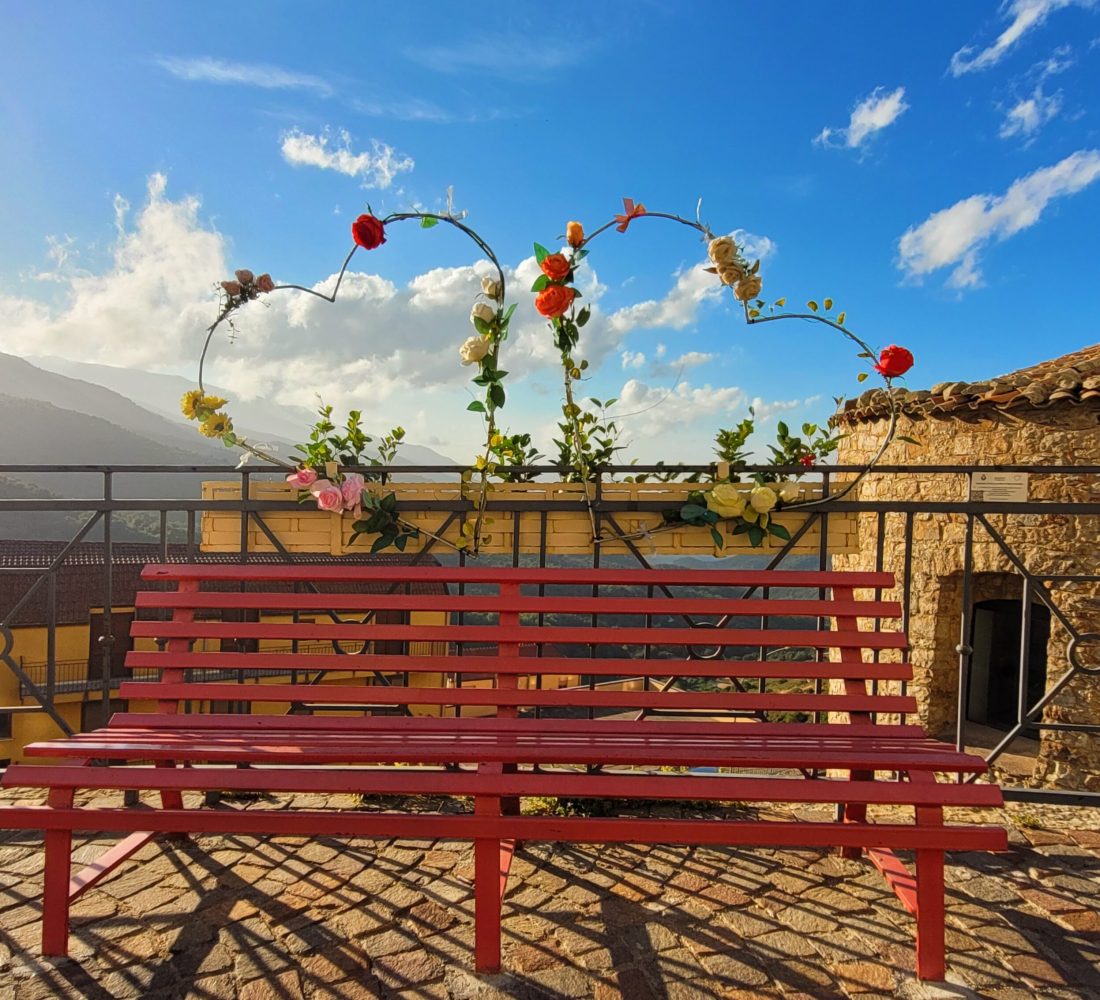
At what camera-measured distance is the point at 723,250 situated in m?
2.94

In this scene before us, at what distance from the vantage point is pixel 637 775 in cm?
195

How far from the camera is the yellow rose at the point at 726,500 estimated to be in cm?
300

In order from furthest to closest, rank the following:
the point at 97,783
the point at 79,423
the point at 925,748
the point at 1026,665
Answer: the point at 79,423, the point at 1026,665, the point at 925,748, the point at 97,783

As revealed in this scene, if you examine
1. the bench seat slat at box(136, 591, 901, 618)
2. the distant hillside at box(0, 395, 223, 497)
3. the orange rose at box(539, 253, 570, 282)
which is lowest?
the bench seat slat at box(136, 591, 901, 618)

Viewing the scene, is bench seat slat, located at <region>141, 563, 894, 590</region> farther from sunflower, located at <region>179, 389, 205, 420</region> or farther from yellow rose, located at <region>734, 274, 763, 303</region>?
yellow rose, located at <region>734, 274, 763, 303</region>

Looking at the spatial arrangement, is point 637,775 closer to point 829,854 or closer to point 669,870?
point 669,870

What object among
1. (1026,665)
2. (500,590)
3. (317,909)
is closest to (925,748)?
(1026,665)

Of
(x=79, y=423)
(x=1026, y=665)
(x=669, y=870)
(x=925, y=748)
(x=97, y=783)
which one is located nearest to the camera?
(x=97, y=783)

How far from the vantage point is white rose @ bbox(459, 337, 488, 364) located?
2.86 m

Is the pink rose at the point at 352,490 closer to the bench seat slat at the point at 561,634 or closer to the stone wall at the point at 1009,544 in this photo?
the bench seat slat at the point at 561,634

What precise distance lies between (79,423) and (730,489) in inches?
2050

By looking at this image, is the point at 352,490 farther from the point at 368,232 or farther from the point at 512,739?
the point at 512,739

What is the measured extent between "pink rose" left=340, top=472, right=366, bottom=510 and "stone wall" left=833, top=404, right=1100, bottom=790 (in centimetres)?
536

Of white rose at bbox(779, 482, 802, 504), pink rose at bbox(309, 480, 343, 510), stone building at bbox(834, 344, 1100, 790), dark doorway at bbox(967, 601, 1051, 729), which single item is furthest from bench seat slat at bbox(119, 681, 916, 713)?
dark doorway at bbox(967, 601, 1051, 729)
